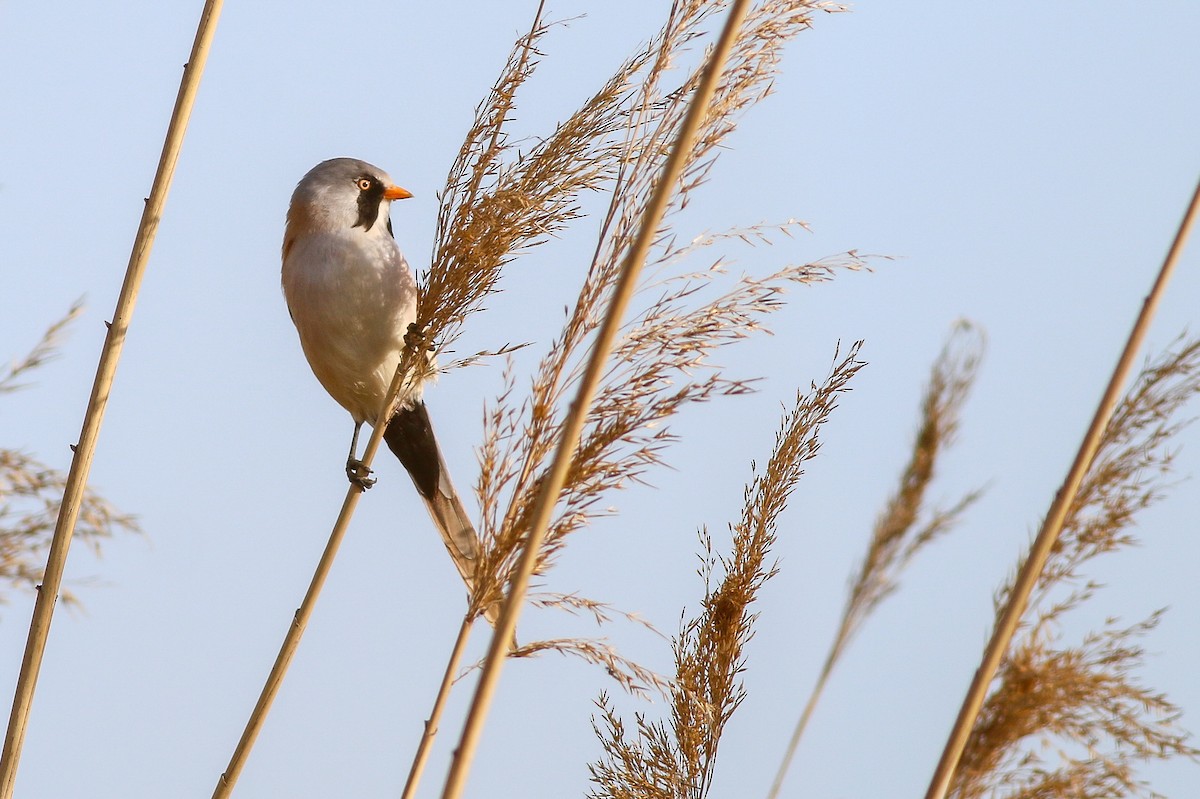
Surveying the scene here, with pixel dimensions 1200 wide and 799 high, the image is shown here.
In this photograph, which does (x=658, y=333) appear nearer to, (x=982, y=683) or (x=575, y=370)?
(x=575, y=370)

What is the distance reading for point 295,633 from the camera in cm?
154

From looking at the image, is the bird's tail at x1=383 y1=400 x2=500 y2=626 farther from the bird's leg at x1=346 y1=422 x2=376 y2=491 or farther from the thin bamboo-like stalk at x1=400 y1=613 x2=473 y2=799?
the thin bamboo-like stalk at x1=400 y1=613 x2=473 y2=799

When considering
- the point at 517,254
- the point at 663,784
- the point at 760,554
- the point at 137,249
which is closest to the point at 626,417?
the point at 760,554

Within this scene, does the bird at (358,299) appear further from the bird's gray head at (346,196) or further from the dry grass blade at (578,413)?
the dry grass blade at (578,413)

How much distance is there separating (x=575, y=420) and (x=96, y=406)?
765mm

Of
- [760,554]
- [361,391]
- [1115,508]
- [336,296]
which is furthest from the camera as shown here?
[361,391]

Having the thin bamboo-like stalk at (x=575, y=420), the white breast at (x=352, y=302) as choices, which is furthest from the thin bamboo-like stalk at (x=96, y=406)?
the white breast at (x=352, y=302)

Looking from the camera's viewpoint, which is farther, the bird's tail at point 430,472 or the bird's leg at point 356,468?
the bird's tail at point 430,472

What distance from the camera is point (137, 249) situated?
60.1 inches

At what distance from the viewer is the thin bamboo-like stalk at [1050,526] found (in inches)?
47.8

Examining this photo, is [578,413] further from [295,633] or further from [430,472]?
[430,472]

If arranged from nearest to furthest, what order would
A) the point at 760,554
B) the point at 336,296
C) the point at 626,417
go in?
the point at 626,417 → the point at 760,554 → the point at 336,296

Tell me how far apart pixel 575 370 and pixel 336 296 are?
1.55 m

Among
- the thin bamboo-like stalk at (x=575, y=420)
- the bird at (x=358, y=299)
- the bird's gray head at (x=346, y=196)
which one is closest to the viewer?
the thin bamboo-like stalk at (x=575, y=420)
